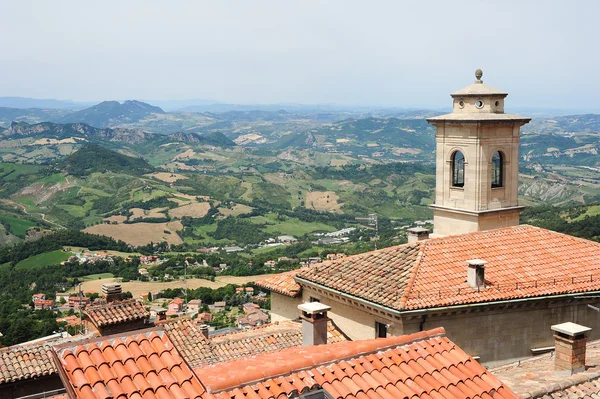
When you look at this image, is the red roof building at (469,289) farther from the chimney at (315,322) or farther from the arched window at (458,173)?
the arched window at (458,173)

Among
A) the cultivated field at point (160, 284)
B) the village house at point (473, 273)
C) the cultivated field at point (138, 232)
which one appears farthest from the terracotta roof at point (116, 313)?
the cultivated field at point (138, 232)

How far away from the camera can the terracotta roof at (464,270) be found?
53.5ft

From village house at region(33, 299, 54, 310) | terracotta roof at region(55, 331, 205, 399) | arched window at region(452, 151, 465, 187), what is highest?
arched window at region(452, 151, 465, 187)

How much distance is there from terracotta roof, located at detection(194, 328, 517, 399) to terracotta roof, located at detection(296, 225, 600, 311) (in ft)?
19.7

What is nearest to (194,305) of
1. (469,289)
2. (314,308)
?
(469,289)

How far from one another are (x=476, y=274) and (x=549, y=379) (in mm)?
3858

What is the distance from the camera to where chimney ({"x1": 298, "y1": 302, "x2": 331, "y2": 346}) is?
1395 centimetres

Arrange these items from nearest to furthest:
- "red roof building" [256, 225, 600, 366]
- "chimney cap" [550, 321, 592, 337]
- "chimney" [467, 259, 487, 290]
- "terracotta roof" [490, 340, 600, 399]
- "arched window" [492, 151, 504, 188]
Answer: "terracotta roof" [490, 340, 600, 399]
"chimney cap" [550, 321, 592, 337]
"red roof building" [256, 225, 600, 366]
"chimney" [467, 259, 487, 290]
"arched window" [492, 151, 504, 188]

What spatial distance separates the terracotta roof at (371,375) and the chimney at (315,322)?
4.07 meters

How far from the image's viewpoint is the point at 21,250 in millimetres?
135375

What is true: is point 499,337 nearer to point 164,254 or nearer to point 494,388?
point 494,388

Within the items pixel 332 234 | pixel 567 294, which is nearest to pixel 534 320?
pixel 567 294

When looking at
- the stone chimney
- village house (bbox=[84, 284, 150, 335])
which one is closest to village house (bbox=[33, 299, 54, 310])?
the stone chimney

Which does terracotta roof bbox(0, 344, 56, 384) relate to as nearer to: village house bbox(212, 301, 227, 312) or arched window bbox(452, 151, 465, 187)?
arched window bbox(452, 151, 465, 187)
